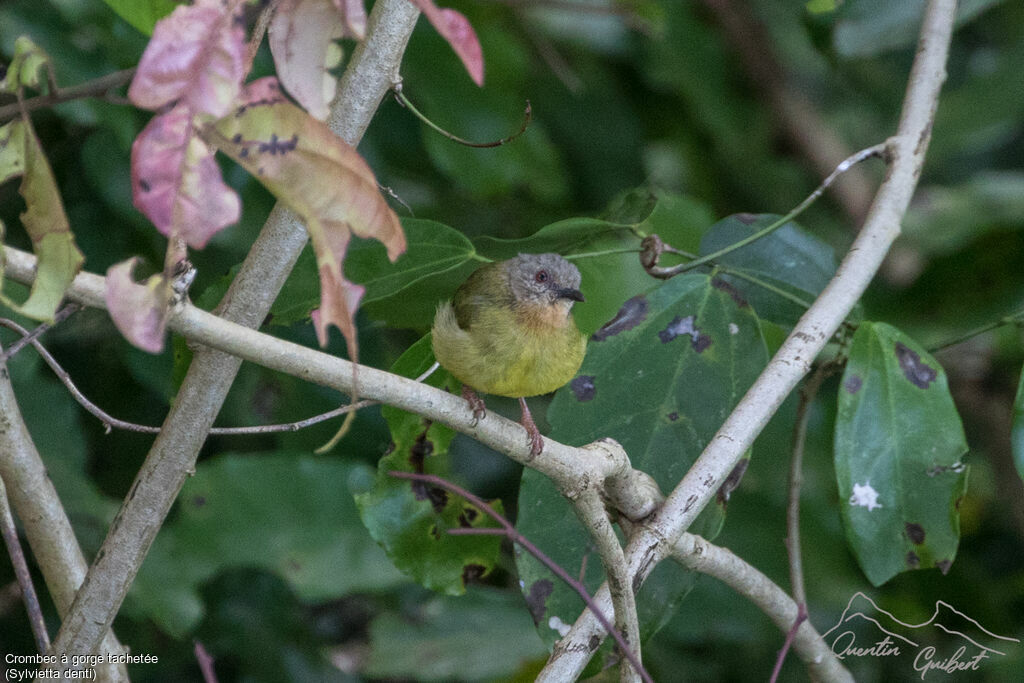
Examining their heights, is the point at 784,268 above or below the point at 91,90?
above

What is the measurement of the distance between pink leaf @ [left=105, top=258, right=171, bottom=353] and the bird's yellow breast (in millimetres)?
984

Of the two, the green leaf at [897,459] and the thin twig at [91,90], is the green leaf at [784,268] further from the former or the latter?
the thin twig at [91,90]

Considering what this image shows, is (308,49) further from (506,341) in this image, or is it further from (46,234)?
(506,341)

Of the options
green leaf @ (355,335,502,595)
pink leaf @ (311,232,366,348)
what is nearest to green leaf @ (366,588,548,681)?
green leaf @ (355,335,502,595)

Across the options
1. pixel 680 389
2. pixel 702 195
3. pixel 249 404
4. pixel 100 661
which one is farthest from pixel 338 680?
pixel 702 195

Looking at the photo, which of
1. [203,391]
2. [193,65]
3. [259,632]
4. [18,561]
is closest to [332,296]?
[193,65]

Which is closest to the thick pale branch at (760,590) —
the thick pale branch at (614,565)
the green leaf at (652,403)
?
the green leaf at (652,403)

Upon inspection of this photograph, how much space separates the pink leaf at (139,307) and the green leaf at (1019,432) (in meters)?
1.59

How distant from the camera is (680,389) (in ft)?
6.42

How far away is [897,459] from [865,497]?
109mm

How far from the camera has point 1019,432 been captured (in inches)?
70.1

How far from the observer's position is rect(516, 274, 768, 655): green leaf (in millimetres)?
1826

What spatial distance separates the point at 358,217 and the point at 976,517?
4.49 m

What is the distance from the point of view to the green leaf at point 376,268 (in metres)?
1.78
